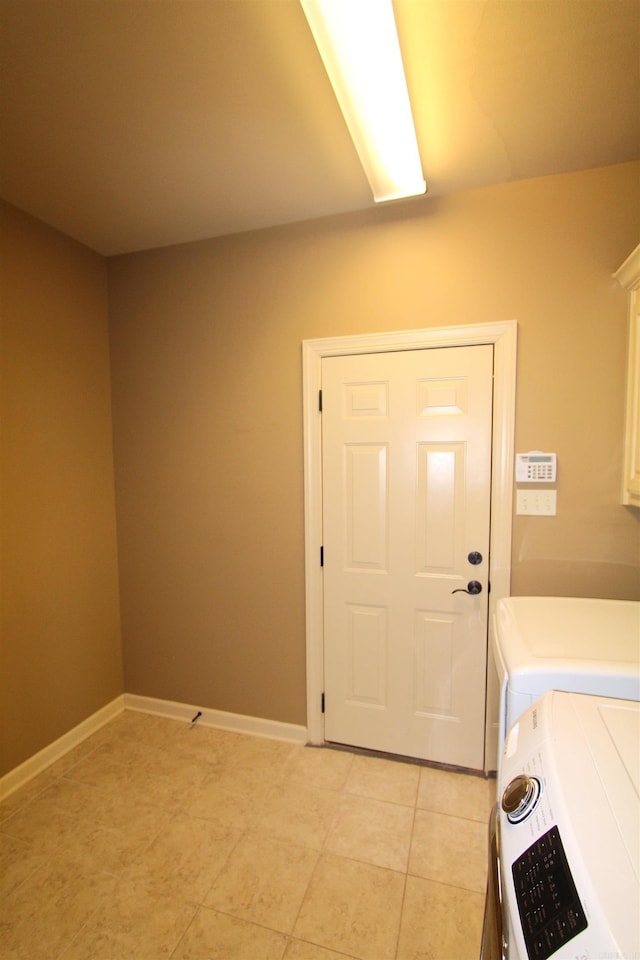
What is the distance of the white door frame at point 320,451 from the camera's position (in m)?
1.79

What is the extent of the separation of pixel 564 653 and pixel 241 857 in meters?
1.46

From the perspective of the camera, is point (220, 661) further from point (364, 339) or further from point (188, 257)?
point (188, 257)

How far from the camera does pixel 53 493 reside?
2109 mm

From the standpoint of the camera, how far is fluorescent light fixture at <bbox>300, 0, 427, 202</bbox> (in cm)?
94

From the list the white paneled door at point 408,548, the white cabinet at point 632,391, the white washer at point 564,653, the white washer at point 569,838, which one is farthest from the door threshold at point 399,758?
the white cabinet at point 632,391

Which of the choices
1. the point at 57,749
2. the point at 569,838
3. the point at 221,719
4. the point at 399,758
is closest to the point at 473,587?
the point at 399,758

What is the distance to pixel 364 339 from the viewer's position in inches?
77.2

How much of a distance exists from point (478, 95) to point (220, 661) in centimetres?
277

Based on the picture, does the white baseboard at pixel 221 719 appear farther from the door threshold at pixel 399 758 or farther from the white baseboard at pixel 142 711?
the door threshold at pixel 399 758

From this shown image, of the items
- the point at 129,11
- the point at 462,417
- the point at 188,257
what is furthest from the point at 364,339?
the point at 129,11

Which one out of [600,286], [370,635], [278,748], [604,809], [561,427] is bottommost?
[278,748]

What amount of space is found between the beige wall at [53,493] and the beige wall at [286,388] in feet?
0.41

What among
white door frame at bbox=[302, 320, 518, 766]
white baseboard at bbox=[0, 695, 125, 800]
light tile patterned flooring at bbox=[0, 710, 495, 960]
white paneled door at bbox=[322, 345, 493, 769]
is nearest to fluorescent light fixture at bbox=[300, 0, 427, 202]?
white door frame at bbox=[302, 320, 518, 766]

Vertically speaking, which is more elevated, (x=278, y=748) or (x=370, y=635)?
(x=370, y=635)
